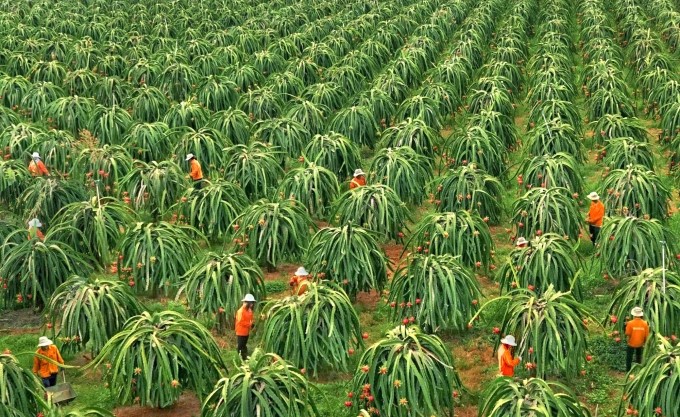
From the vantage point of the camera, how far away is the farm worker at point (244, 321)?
1104cm

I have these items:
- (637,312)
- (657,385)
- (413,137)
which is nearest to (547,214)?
(637,312)

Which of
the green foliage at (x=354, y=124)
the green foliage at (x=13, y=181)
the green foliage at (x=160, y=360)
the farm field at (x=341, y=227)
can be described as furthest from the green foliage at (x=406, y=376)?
the green foliage at (x=354, y=124)

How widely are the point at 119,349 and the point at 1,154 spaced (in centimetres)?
851

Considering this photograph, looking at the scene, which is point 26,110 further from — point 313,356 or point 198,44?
point 313,356

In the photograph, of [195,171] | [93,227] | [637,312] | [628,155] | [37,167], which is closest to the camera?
[637,312]

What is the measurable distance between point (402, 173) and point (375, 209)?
1664 mm

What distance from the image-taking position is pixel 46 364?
1050cm

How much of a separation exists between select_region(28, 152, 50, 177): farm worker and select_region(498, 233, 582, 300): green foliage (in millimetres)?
8260

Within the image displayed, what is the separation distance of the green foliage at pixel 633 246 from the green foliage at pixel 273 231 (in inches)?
170

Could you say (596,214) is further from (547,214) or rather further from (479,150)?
(479,150)

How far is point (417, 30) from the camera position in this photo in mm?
27297

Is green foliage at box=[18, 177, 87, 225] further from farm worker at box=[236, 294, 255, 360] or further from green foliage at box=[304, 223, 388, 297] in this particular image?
farm worker at box=[236, 294, 255, 360]

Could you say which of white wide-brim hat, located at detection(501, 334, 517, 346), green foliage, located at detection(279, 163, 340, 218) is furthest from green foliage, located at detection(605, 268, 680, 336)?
green foliage, located at detection(279, 163, 340, 218)

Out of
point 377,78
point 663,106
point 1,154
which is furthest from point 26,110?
point 663,106
